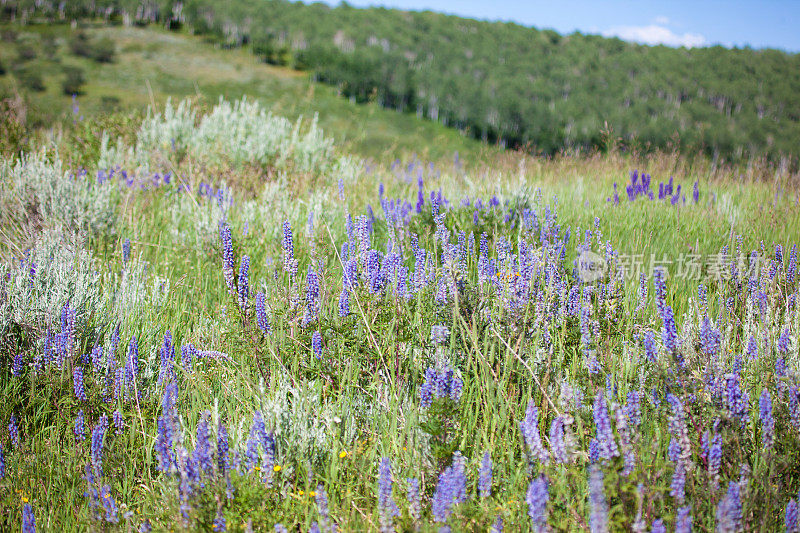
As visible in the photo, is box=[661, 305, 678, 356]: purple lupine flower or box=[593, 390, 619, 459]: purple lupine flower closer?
box=[593, 390, 619, 459]: purple lupine flower

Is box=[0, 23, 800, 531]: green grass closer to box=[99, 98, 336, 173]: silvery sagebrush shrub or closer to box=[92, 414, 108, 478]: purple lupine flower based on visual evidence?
box=[92, 414, 108, 478]: purple lupine flower

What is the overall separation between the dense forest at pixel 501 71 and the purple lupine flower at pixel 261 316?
37.9 m

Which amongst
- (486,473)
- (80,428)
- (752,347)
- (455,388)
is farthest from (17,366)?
(752,347)

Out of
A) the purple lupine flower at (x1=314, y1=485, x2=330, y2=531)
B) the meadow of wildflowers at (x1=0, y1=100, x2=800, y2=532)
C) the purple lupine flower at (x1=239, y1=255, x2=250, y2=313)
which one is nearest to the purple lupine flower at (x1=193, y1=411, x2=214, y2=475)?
the meadow of wildflowers at (x1=0, y1=100, x2=800, y2=532)

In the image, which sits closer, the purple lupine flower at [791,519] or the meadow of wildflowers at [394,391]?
the purple lupine flower at [791,519]

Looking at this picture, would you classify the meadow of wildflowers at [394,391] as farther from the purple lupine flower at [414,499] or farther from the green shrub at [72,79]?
the green shrub at [72,79]

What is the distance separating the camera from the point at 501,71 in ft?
231

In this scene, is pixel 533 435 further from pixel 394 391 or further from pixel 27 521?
pixel 27 521

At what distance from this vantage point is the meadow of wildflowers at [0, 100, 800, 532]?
152 centimetres

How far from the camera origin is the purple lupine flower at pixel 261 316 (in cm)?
228

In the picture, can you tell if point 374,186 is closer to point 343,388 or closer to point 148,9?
point 343,388

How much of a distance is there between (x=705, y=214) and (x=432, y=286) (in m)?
3.23

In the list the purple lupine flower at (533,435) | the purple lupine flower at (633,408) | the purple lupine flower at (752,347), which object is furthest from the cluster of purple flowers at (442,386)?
the purple lupine flower at (752,347)

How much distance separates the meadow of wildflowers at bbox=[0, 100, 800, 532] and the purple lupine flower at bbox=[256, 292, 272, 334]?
0.05 ft
